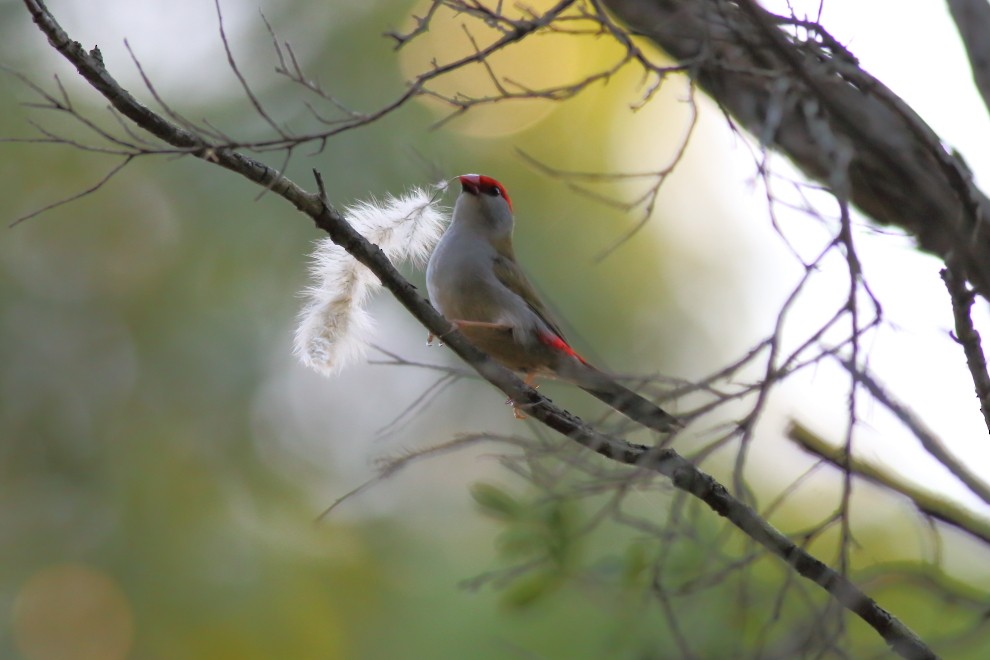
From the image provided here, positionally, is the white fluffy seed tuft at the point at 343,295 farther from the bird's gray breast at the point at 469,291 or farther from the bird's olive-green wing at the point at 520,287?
the bird's olive-green wing at the point at 520,287

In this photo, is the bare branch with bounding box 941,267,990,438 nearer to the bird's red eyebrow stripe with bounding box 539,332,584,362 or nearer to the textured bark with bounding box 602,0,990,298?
the textured bark with bounding box 602,0,990,298

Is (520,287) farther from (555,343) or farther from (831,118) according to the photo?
(831,118)

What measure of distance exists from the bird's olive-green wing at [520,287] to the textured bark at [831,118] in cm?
158

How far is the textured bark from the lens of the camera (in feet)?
6.27

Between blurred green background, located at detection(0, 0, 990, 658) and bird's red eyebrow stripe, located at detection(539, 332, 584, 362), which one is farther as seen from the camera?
blurred green background, located at detection(0, 0, 990, 658)

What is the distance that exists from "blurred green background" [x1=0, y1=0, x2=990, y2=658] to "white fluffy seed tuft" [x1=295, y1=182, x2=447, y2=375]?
142 inches

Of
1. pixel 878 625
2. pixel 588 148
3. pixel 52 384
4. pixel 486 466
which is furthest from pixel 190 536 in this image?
pixel 878 625

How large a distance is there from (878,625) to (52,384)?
25.6 feet

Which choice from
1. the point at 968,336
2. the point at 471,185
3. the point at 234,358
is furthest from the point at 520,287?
the point at 234,358

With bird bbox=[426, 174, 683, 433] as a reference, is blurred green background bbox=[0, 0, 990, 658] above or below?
above

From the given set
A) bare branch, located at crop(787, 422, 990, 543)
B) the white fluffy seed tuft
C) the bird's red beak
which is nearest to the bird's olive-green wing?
the bird's red beak

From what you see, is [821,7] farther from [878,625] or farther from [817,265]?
[878,625]

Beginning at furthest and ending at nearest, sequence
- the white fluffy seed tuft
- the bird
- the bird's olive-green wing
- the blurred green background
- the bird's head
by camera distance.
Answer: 1. the blurred green background
2. the bird's head
3. the bird's olive-green wing
4. the bird
5. the white fluffy seed tuft

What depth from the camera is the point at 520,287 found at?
4184 millimetres
